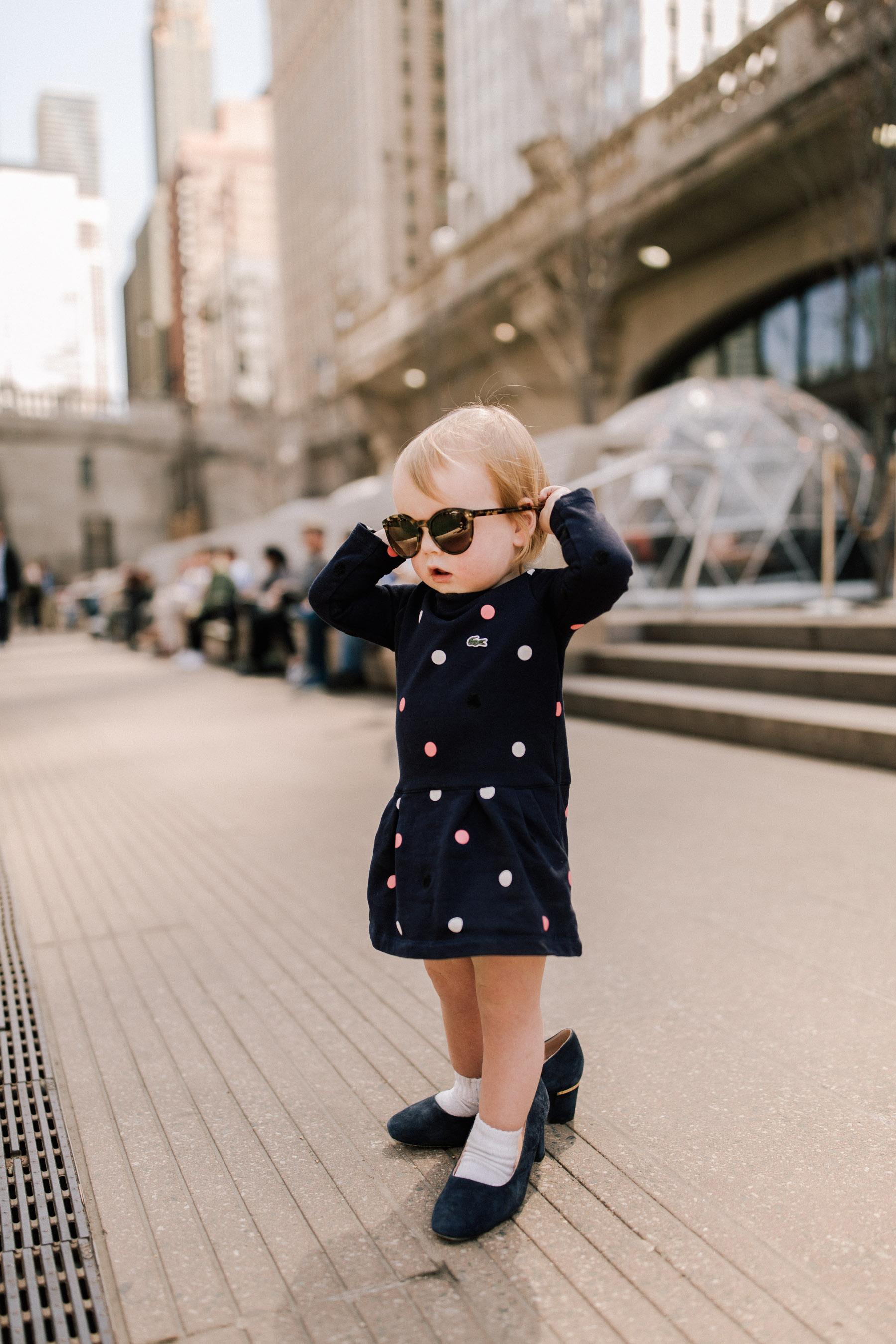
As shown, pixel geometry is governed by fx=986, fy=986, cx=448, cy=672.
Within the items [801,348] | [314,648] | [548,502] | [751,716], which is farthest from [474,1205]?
[801,348]

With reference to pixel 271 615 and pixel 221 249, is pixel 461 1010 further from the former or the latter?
pixel 221 249

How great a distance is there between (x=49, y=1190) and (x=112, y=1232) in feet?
0.75

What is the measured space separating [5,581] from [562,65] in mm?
10088

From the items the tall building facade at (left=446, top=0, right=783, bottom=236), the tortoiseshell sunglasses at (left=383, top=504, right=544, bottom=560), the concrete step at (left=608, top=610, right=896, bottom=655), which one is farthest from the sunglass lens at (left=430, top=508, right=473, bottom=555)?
the tall building facade at (left=446, top=0, right=783, bottom=236)

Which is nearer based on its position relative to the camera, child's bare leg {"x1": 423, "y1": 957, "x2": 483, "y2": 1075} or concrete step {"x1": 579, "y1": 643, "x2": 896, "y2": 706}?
child's bare leg {"x1": 423, "y1": 957, "x2": 483, "y2": 1075}

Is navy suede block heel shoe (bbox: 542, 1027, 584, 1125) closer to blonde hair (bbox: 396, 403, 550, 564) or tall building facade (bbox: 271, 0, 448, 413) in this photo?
blonde hair (bbox: 396, 403, 550, 564)

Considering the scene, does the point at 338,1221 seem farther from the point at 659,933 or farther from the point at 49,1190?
the point at 659,933

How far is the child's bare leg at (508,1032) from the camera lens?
1.78 meters

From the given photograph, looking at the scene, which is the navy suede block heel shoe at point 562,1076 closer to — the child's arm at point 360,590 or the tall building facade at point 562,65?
the child's arm at point 360,590

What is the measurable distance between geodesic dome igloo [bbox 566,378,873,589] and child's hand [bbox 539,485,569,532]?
9.88m

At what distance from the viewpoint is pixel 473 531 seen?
1782 mm

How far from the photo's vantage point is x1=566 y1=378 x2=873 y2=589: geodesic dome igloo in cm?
1180

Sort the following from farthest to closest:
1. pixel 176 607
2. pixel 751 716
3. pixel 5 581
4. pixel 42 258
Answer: pixel 176 607, pixel 42 258, pixel 5 581, pixel 751 716

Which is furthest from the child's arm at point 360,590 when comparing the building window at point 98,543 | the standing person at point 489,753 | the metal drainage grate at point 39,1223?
the building window at point 98,543
